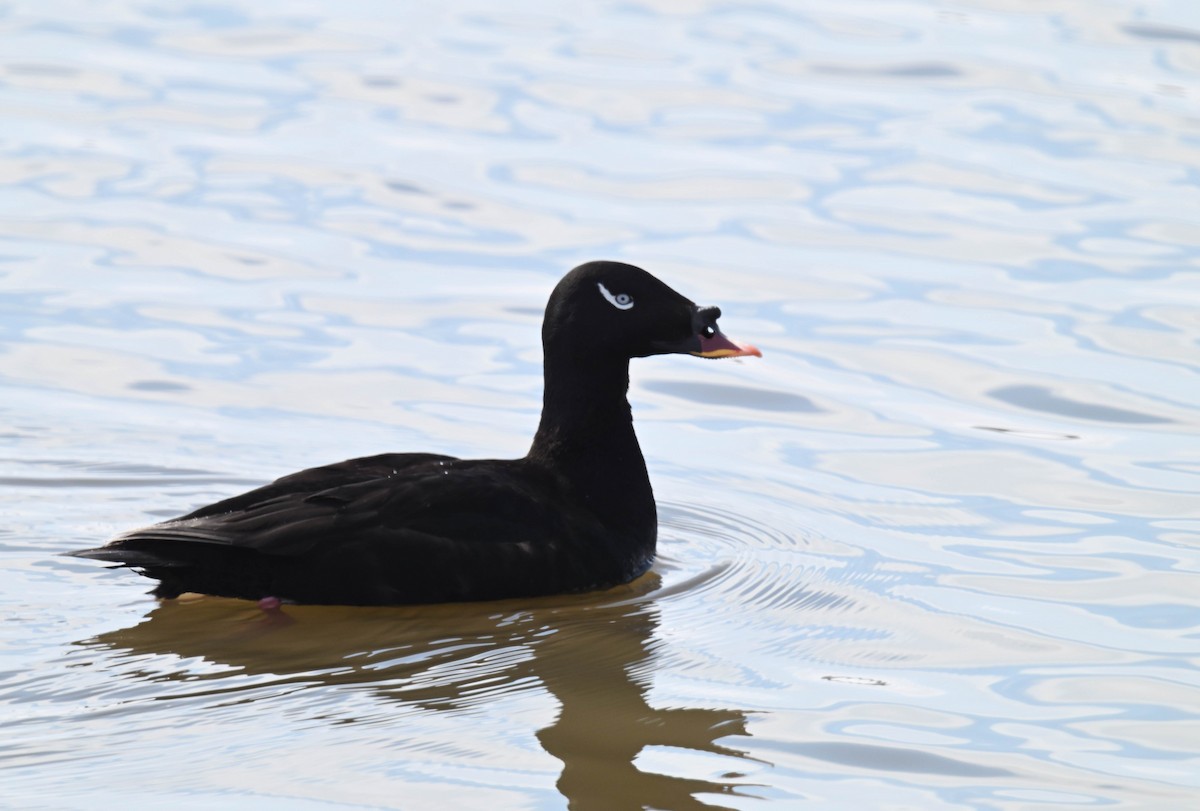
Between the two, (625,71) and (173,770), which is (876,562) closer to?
(173,770)

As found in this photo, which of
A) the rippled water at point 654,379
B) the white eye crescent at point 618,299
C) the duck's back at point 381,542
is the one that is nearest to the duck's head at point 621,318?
the white eye crescent at point 618,299

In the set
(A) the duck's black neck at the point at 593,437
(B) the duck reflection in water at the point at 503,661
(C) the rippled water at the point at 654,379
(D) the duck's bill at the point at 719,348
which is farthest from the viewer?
(D) the duck's bill at the point at 719,348

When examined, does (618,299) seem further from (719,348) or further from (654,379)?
(654,379)

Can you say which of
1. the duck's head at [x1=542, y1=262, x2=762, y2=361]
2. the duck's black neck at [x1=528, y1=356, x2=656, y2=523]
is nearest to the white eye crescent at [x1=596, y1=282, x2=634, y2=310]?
the duck's head at [x1=542, y1=262, x2=762, y2=361]

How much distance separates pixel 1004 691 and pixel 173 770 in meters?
2.77

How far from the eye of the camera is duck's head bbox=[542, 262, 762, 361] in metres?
7.70

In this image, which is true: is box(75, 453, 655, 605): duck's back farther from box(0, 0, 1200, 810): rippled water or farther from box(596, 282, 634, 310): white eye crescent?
box(596, 282, 634, 310): white eye crescent

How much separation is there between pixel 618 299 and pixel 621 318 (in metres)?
0.08

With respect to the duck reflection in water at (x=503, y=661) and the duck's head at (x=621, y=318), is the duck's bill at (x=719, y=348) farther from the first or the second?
the duck reflection in water at (x=503, y=661)

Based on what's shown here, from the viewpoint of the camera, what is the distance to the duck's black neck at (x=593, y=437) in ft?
25.2

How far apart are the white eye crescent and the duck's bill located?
1.08 ft

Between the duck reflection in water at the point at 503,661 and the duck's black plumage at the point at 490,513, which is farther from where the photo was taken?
the duck's black plumage at the point at 490,513

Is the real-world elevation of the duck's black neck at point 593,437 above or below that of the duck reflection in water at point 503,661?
above

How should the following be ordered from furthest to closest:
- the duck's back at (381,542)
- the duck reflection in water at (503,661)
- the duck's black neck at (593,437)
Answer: the duck's black neck at (593,437) < the duck's back at (381,542) < the duck reflection in water at (503,661)
